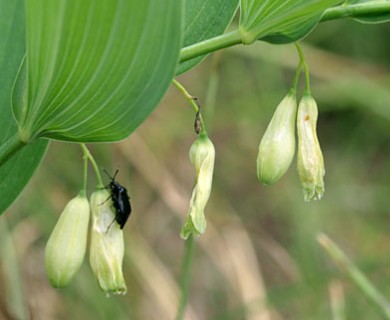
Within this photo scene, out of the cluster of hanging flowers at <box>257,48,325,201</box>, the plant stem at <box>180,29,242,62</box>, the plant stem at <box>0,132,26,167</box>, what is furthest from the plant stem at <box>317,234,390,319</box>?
the plant stem at <box>0,132,26,167</box>

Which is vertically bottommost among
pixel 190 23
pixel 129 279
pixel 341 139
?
pixel 341 139

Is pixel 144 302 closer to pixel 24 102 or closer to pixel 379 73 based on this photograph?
pixel 379 73

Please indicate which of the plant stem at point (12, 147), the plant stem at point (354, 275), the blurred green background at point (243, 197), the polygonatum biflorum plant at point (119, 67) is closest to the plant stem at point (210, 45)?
the polygonatum biflorum plant at point (119, 67)

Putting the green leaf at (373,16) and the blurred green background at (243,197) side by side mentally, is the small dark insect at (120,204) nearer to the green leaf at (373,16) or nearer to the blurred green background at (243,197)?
the green leaf at (373,16)

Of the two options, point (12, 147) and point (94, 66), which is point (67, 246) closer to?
point (12, 147)

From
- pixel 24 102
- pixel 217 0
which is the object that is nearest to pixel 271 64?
pixel 217 0
